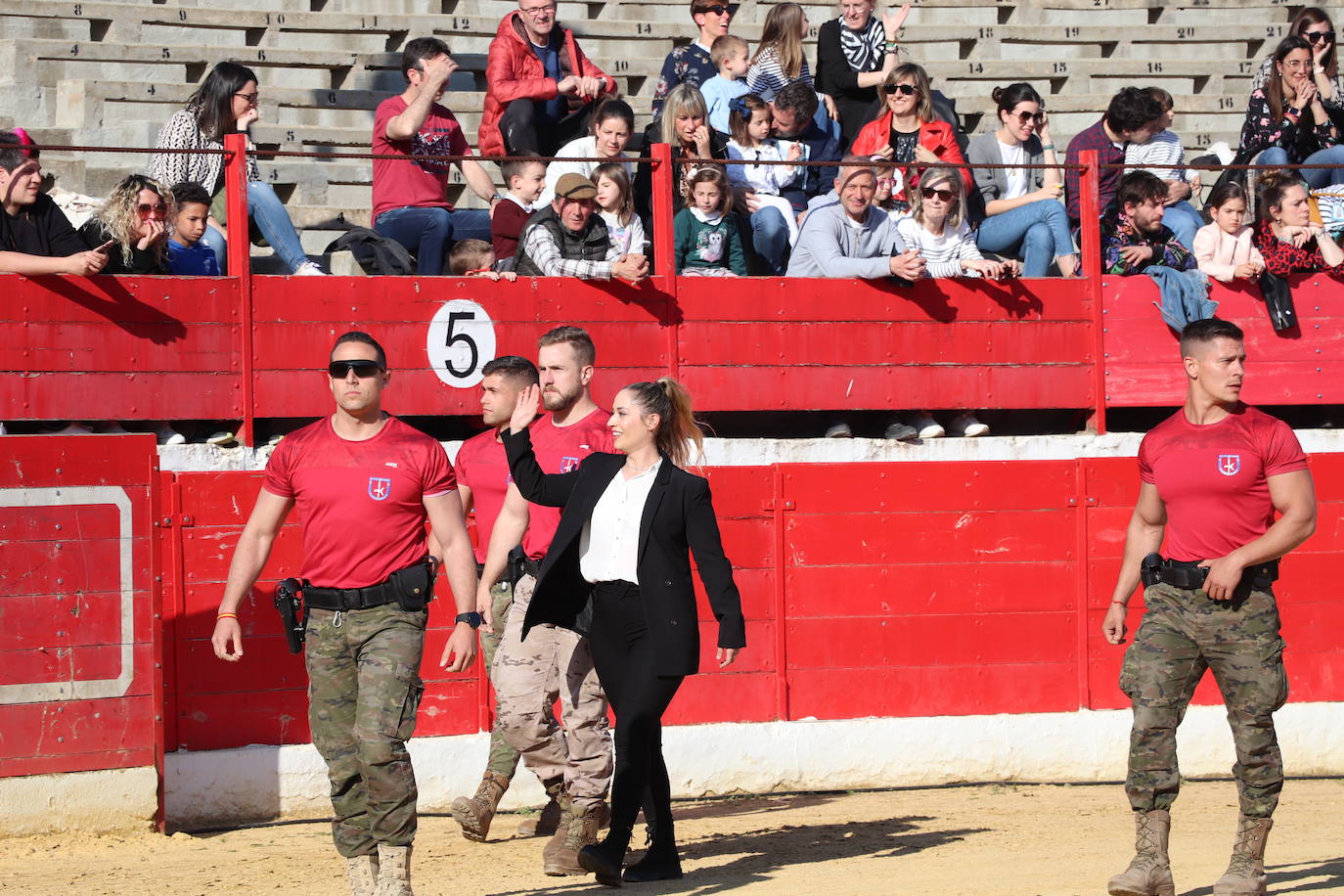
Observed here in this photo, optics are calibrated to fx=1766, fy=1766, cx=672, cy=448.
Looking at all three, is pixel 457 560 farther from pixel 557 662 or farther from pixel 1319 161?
pixel 1319 161

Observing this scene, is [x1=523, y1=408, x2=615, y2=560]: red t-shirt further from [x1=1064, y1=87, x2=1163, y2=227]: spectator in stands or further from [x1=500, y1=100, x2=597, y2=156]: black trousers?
[x1=1064, y1=87, x2=1163, y2=227]: spectator in stands

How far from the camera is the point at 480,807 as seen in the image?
758cm

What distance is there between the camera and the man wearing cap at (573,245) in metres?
9.87

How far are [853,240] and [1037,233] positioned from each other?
1.31 meters

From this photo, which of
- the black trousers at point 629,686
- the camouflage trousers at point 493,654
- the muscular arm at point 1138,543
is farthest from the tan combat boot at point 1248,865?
the camouflage trousers at point 493,654

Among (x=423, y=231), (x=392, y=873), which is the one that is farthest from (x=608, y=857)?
(x=423, y=231)

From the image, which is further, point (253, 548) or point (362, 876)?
point (253, 548)

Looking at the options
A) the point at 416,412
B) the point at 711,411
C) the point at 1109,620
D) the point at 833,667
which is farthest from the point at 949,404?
the point at 1109,620

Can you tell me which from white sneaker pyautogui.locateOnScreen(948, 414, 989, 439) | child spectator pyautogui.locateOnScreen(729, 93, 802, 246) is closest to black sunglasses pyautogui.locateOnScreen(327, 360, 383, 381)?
child spectator pyautogui.locateOnScreen(729, 93, 802, 246)

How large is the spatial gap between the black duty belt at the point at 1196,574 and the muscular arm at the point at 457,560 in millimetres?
2492

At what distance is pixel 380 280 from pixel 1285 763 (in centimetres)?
559

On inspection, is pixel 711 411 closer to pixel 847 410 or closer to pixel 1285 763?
pixel 847 410

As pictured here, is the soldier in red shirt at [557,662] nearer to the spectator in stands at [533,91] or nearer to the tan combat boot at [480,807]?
the tan combat boot at [480,807]

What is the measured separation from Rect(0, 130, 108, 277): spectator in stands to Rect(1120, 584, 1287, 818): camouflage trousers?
550cm
